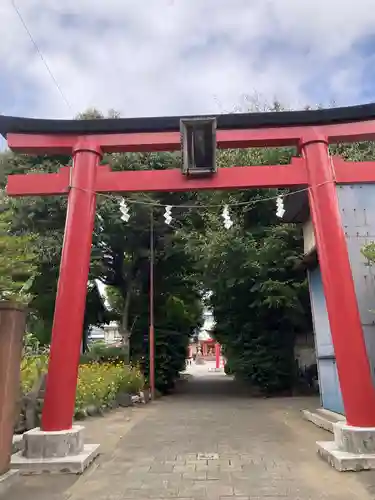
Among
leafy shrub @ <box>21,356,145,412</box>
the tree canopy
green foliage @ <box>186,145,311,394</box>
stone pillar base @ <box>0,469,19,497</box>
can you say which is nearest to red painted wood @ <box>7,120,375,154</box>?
leafy shrub @ <box>21,356,145,412</box>

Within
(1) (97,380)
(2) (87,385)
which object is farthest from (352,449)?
(1) (97,380)

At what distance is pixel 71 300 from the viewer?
23.0 feet

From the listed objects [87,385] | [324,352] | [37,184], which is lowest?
[87,385]

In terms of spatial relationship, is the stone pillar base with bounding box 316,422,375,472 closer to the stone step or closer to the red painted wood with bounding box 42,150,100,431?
the stone step

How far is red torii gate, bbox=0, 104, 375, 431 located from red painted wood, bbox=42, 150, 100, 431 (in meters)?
0.02

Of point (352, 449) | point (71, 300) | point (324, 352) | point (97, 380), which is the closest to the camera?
point (352, 449)

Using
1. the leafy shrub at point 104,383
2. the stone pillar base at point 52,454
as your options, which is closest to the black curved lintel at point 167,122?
the stone pillar base at point 52,454

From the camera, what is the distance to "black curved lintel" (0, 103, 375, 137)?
7.63 m

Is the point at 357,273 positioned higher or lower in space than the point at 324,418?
higher

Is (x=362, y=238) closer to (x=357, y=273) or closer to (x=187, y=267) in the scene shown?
(x=357, y=273)

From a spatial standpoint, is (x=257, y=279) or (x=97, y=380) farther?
(x=257, y=279)

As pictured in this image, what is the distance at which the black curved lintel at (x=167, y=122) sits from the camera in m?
7.63

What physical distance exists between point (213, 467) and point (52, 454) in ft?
7.29

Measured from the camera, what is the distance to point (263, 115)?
771 centimetres
